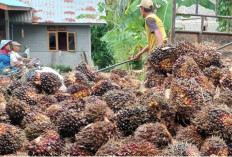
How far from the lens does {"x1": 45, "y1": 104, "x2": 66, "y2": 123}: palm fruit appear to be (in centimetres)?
314

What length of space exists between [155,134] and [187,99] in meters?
0.55

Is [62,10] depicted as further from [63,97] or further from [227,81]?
[227,81]

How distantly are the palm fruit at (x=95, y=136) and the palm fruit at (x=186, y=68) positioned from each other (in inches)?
49.7

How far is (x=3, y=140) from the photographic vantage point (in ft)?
8.90

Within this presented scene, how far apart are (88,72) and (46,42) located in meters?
16.1

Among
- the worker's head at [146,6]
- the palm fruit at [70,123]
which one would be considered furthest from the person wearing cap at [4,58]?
the palm fruit at [70,123]

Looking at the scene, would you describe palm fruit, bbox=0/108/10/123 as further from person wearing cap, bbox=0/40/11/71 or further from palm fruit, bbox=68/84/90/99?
person wearing cap, bbox=0/40/11/71

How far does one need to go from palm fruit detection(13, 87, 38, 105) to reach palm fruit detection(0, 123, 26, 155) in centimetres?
83

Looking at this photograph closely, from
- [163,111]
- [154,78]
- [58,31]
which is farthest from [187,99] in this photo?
[58,31]

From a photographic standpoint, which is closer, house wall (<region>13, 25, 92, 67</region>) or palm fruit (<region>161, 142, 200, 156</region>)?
palm fruit (<region>161, 142, 200, 156</region>)

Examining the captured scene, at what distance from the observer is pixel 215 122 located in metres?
2.46

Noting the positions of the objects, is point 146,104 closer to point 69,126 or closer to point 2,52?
point 69,126

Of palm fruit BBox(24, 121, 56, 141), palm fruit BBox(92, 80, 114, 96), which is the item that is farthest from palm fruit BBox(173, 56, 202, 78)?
palm fruit BBox(24, 121, 56, 141)

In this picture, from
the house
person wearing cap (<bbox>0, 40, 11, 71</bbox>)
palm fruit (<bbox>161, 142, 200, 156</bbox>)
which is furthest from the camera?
the house
